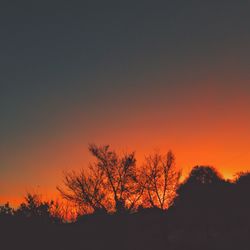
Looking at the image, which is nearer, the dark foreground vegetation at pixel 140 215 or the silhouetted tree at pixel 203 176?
the dark foreground vegetation at pixel 140 215

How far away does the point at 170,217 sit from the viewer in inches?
2000

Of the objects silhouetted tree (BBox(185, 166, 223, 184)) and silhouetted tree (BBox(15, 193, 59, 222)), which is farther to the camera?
silhouetted tree (BBox(185, 166, 223, 184))

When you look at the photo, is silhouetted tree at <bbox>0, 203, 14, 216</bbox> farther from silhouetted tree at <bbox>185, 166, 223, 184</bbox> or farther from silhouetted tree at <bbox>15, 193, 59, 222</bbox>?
silhouetted tree at <bbox>185, 166, 223, 184</bbox>

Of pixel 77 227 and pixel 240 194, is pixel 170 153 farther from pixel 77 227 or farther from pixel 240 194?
pixel 77 227

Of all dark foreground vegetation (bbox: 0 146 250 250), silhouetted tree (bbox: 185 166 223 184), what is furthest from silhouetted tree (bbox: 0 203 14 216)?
silhouetted tree (bbox: 185 166 223 184)

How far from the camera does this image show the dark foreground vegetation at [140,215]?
30.7 metres

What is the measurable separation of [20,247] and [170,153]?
2287 cm

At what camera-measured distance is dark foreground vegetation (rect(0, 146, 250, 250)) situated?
30.7m

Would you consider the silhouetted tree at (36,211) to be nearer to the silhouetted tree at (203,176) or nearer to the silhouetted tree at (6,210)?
the silhouetted tree at (6,210)

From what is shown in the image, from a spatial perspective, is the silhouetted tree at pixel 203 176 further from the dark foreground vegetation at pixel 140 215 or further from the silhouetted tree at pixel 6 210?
the silhouetted tree at pixel 6 210

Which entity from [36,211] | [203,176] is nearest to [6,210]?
[36,211]

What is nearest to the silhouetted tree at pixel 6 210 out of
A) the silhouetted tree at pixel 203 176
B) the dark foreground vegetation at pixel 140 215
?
the dark foreground vegetation at pixel 140 215

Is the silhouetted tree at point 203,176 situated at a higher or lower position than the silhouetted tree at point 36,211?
higher

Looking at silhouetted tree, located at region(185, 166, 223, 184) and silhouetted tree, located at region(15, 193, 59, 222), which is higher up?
silhouetted tree, located at region(185, 166, 223, 184)
